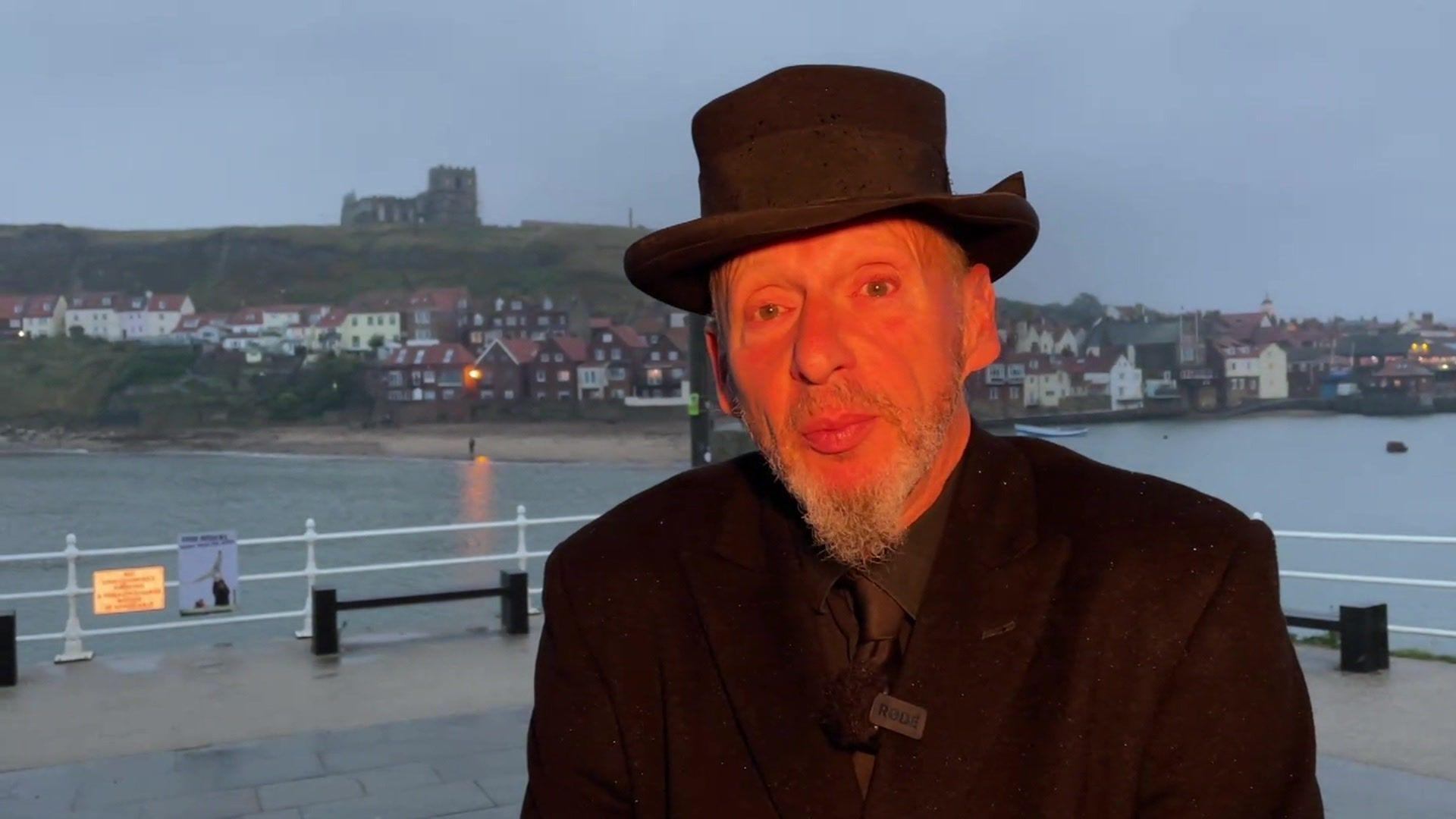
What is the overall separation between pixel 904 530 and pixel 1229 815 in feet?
1.64

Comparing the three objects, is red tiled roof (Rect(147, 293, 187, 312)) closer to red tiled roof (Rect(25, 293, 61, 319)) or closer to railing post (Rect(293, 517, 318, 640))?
red tiled roof (Rect(25, 293, 61, 319))

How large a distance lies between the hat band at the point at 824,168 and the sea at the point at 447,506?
1505 millimetres

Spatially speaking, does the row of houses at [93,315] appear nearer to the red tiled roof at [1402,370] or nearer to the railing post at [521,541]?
the railing post at [521,541]

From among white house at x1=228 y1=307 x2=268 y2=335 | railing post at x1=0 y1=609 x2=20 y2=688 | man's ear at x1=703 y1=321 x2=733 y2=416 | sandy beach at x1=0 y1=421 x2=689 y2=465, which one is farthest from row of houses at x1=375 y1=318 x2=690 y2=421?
man's ear at x1=703 y1=321 x2=733 y2=416

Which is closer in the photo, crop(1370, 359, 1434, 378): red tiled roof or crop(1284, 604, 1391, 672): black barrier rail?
crop(1284, 604, 1391, 672): black barrier rail

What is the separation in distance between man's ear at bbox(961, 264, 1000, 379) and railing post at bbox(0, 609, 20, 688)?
8.34 metres

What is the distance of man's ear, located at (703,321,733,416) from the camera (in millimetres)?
1763

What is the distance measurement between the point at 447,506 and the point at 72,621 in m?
21.3

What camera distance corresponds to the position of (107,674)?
29.2ft

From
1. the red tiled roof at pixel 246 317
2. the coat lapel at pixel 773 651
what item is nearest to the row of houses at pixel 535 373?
the red tiled roof at pixel 246 317

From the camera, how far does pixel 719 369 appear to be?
1788 mm

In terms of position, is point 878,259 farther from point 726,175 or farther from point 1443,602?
point 1443,602

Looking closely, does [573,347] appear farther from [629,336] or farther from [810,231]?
[810,231]

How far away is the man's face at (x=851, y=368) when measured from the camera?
1.55 m
